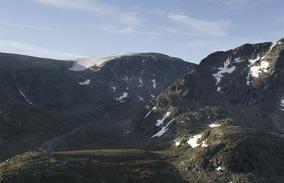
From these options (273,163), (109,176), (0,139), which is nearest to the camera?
(109,176)

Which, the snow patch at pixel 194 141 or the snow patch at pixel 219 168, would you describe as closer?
the snow patch at pixel 219 168

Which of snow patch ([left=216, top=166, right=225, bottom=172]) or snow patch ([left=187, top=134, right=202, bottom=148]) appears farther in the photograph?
snow patch ([left=187, top=134, right=202, bottom=148])

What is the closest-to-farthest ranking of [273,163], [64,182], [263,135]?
[64,182] < [273,163] < [263,135]

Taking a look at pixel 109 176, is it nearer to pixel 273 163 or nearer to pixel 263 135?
pixel 273 163

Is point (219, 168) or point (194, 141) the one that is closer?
point (219, 168)

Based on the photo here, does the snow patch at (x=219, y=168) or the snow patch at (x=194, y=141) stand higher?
the snow patch at (x=194, y=141)

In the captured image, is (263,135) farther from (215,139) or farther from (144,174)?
(144,174)

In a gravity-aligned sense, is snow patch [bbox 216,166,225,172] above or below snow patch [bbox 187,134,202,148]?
below

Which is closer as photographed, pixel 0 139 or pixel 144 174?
pixel 144 174

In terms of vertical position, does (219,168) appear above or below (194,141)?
below

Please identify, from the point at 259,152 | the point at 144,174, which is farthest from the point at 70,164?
the point at 259,152
